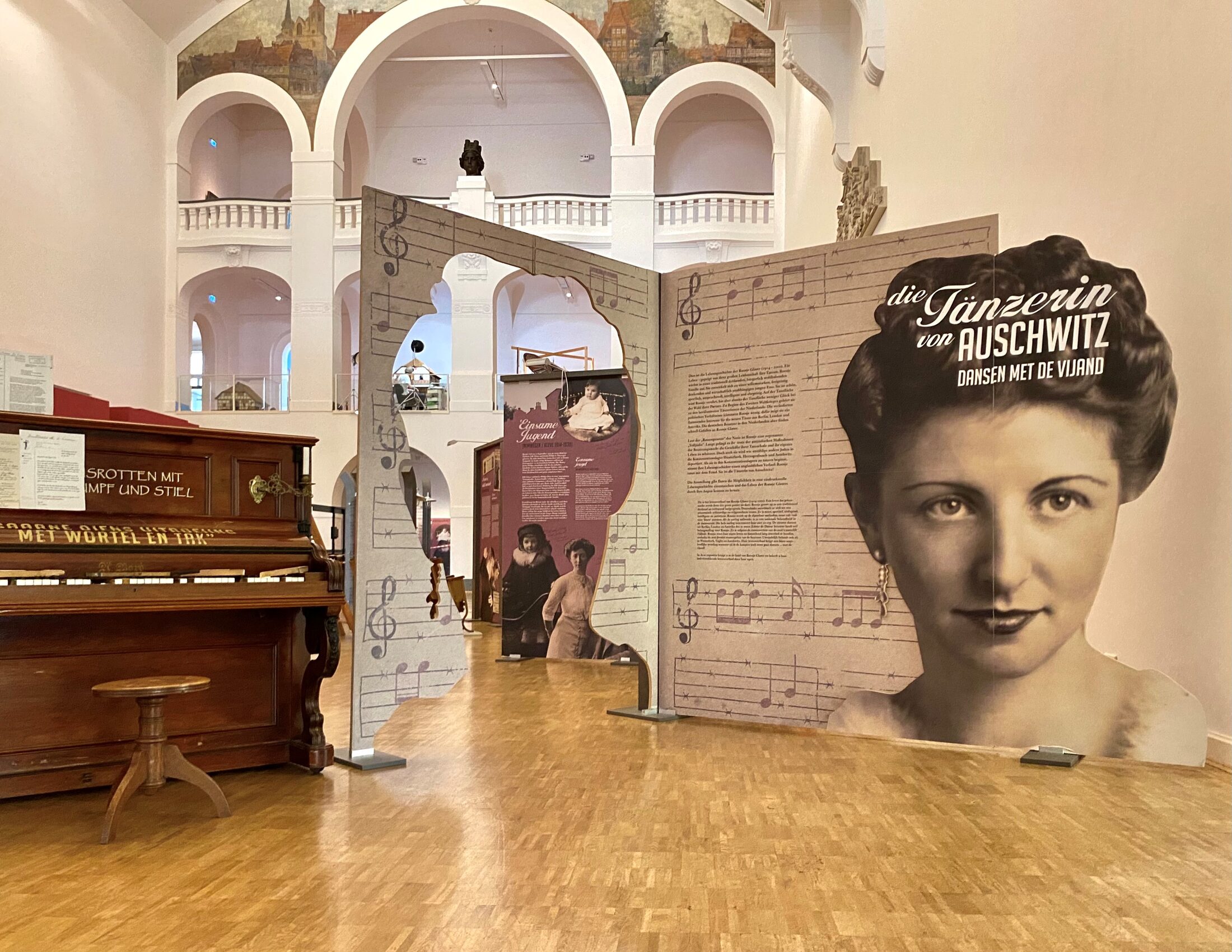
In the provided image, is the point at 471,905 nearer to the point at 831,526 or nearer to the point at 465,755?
the point at 465,755

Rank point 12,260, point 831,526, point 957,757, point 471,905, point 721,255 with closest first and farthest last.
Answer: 1. point 471,905
2. point 957,757
3. point 831,526
4. point 12,260
5. point 721,255

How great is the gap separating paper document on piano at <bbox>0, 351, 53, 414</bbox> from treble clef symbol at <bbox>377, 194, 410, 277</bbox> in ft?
4.60

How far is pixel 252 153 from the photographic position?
2097cm

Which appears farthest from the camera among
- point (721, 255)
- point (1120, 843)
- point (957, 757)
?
point (721, 255)

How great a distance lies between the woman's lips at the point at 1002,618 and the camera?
491 cm

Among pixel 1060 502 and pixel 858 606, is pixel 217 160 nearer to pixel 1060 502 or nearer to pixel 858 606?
pixel 858 606

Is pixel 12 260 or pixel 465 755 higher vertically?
pixel 12 260

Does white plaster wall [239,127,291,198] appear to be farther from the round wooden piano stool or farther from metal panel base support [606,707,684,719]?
the round wooden piano stool

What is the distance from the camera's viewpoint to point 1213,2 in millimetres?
4871

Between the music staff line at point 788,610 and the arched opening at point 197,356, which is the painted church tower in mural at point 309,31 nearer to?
the arched opening at point 197,356

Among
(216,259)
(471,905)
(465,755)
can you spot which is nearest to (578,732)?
(465,755)

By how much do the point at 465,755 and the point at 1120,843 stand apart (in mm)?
2732

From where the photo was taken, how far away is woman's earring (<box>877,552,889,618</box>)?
207 inches

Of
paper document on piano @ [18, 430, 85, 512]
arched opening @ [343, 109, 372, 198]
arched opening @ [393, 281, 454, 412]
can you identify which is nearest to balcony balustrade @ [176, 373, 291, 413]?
arched opening @ [393, 281, 454, 412]
